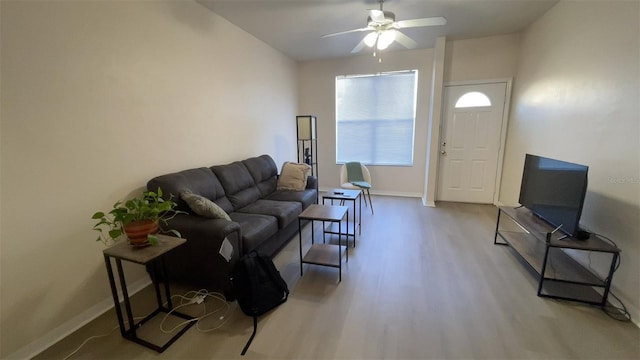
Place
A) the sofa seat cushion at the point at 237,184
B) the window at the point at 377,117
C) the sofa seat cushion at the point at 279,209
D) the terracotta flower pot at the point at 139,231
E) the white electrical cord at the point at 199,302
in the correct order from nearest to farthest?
the terracotta flower pot at the point at 139,231, the white electrical cord at the point at 199,302, the sofa seat cushion at the point at 279,209, the sofa seat cushion at the point at 237,184, the window at the point at 377,117

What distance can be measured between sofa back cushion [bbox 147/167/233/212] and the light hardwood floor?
0.85 meters

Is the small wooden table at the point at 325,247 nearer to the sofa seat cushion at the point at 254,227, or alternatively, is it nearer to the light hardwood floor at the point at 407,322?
the light hardwood floor at the point at 407,322

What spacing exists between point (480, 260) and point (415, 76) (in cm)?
336

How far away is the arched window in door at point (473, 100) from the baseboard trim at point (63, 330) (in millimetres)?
5022

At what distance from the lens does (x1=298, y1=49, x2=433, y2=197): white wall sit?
185 inches

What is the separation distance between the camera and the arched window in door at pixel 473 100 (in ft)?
14.3

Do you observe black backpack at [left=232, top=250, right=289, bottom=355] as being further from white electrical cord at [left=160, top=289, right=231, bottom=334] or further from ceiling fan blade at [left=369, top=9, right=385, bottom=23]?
ceiling fan blade at [left=369, top=9, right=385, bottom=23]

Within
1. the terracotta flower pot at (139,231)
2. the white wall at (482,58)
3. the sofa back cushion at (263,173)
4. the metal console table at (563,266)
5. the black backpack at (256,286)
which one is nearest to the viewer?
the terracotta flower pot at (139,231)

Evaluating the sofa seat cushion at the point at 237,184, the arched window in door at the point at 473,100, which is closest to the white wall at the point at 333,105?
the arched window in door at the point at 473,100

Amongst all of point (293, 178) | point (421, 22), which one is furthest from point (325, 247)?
point (421, 22)

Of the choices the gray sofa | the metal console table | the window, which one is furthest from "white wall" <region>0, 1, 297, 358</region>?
the metal console table

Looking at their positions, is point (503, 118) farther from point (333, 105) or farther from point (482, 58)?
point (333, 105)

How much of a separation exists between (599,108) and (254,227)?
126 inches

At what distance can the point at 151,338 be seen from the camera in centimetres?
177
